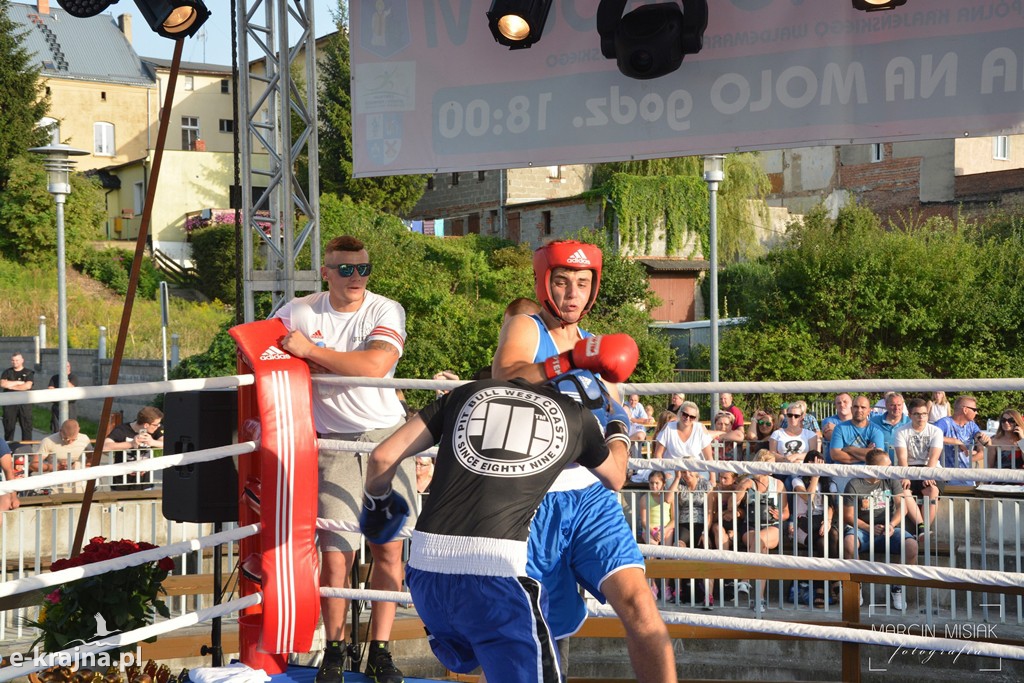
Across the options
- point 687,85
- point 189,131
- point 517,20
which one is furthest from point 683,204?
point 517,20

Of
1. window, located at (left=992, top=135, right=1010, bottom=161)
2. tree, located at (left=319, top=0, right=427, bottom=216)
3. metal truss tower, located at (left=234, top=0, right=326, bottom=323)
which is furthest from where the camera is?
tree, located at (left=319, top=0, right=427, bottom=216)

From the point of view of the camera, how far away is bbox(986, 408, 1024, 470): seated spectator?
779 cm

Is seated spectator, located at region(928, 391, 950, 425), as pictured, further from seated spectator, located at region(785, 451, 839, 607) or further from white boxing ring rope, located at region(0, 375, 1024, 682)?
white boxing ring rope, located at region(0, 375, 1024, 682)

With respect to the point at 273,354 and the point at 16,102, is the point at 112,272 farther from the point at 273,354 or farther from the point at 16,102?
the point at 273,354

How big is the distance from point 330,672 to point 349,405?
0.94 metres

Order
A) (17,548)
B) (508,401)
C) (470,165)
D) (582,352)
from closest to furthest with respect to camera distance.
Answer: (508,401) → (582,352) → (470,165) → (17,548)

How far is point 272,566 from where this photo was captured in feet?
12.6

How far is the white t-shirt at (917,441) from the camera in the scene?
7.43m

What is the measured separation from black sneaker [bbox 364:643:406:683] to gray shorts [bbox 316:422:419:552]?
0.40 m

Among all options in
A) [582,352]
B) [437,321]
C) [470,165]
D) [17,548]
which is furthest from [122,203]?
[582,352]

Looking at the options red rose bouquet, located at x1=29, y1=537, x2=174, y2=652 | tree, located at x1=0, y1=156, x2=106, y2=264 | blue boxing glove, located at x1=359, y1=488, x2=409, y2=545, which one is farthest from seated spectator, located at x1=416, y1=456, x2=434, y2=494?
tree, located at x1=0, y1=156, x2=106, y2=264

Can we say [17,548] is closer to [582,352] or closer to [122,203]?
[582,352]

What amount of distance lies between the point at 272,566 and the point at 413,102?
9.07ft

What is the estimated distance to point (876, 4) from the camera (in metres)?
4.65
